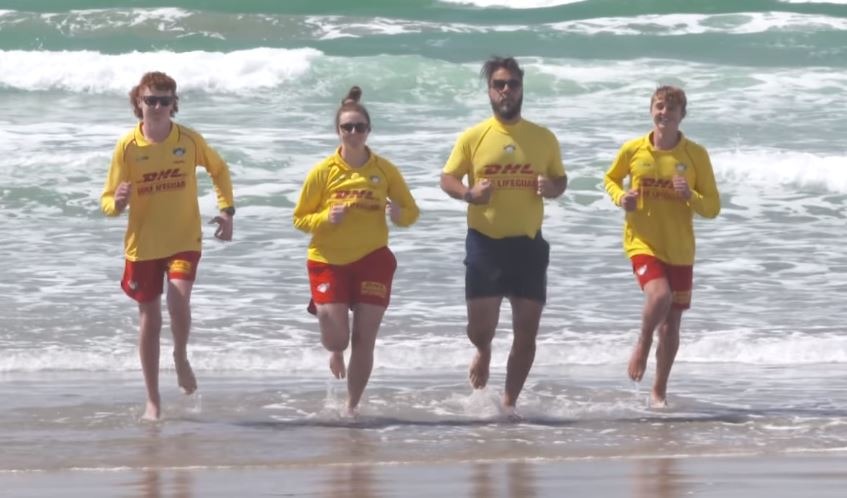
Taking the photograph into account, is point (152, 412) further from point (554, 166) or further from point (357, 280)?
point (554, 166)

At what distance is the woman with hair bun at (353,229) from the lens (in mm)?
8297

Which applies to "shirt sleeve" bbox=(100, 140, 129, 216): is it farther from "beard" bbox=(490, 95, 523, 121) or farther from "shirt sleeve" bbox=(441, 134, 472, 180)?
"beard" bbox=(490, 95, 523, 121)

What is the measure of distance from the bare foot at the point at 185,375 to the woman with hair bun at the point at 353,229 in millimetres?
776

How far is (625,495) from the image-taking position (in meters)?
6.29

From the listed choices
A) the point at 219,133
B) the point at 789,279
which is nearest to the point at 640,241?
the point at 789,279

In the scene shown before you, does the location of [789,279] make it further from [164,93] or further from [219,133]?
[219,133]

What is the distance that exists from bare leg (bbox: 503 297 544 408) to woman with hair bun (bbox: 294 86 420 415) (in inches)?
25.1

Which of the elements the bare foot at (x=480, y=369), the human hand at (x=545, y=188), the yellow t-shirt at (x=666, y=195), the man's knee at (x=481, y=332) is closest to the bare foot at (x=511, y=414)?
the bare foot at (x=480, y=369)

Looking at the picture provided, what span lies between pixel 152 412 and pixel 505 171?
6.44ft

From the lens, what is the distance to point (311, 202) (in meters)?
8.34

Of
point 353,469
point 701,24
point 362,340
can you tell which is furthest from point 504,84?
point 701,24

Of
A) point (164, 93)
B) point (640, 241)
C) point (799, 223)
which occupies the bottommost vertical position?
point (799, 223)

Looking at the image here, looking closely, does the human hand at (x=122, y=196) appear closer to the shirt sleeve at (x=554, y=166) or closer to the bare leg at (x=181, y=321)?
the bare leg at (x=181, y=321)

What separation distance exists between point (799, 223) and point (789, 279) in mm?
2734
